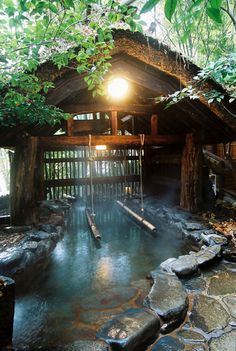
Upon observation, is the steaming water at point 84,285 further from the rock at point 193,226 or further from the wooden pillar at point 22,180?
the wooden pillar at point 22,180

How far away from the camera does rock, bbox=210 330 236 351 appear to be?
2393 millimetres

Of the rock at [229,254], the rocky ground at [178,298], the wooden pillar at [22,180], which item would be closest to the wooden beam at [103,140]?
the wooden pillar at [22,180]

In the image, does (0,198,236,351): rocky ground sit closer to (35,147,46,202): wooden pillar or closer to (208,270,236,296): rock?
(208,270,236,296): rock

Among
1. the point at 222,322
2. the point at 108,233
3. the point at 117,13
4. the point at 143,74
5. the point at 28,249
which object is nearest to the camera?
the point at 117,13

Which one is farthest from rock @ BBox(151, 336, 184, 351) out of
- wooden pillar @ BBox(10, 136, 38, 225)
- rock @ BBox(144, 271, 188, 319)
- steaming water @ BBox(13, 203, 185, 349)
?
wooden pillar @ BBox(10, 136, 38, 225)

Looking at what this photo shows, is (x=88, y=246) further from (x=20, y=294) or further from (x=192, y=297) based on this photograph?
(x=192, y=297)

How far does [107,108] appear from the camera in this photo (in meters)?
6.81

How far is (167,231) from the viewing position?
7.14 m

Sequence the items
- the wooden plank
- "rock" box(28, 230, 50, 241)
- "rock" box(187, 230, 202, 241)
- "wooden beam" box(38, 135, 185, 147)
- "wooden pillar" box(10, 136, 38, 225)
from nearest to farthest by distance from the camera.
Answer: "rock" box(28, 230, 50, 241), "rock" box(187, 230, 202, 241), "wooden pillar" box(10, 136, 38, 225), "wooden beam" box(38, 135, 185, 147), the wooden plank

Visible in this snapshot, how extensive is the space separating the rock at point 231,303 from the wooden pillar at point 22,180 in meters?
4.88

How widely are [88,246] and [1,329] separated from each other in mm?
3953

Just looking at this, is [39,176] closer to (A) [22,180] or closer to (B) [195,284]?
(A) [22,180]

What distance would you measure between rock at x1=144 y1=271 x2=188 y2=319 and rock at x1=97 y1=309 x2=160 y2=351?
160 mm

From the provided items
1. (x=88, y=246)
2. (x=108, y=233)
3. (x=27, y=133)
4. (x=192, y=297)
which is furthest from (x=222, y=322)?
(x=27, y=133)
